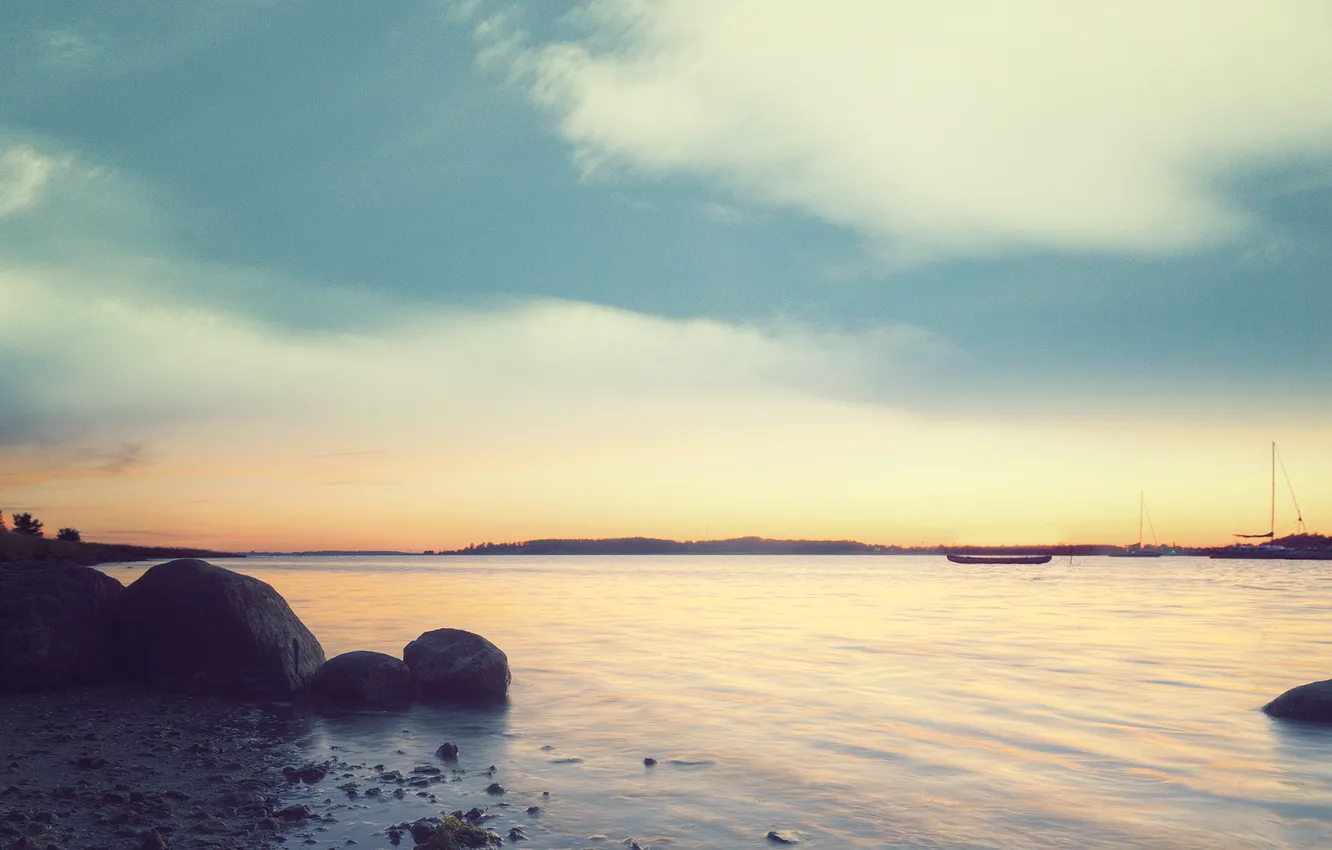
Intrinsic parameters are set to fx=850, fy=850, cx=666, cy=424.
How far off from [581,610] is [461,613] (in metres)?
6.44

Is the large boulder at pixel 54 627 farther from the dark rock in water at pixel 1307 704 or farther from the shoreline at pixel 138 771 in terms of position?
the dark rock in water at pixel 1307 704

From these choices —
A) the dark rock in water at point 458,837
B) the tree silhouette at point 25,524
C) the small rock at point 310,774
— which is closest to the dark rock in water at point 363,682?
the small rock at point 310,774

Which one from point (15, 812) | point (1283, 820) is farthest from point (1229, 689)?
point (15, 812)

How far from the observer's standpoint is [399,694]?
624 inches

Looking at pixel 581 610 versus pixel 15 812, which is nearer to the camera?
pixel 15 812

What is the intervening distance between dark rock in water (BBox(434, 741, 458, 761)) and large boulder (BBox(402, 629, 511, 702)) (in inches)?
169

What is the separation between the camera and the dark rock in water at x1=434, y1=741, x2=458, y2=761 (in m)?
11.7

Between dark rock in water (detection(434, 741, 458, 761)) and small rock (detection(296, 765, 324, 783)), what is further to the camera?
dark rock in water (detection(434, 741, 458, 761))

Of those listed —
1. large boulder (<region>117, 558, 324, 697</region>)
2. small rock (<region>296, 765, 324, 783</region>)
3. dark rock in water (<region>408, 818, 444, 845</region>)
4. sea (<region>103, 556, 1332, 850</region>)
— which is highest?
large boulder (<region>117, 558, 324, 697</region>)

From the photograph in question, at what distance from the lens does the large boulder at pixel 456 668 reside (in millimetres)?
16234

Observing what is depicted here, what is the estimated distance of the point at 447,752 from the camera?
38.7 feet

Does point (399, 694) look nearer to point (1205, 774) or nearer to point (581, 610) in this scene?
point (1205, 774)

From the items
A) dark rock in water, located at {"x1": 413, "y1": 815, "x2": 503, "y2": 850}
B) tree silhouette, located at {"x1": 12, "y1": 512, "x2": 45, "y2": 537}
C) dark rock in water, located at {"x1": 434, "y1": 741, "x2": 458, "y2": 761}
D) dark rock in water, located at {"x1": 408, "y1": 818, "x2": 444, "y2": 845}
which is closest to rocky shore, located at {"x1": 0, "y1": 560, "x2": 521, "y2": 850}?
dark rock in water, located at {"x1": 434, "y1": 741, "x2": 458, "y2": 761}

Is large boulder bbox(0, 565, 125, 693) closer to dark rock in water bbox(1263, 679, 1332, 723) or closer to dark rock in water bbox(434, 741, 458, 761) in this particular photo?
dark rock in water bbox(434, 741, 458, 761)
